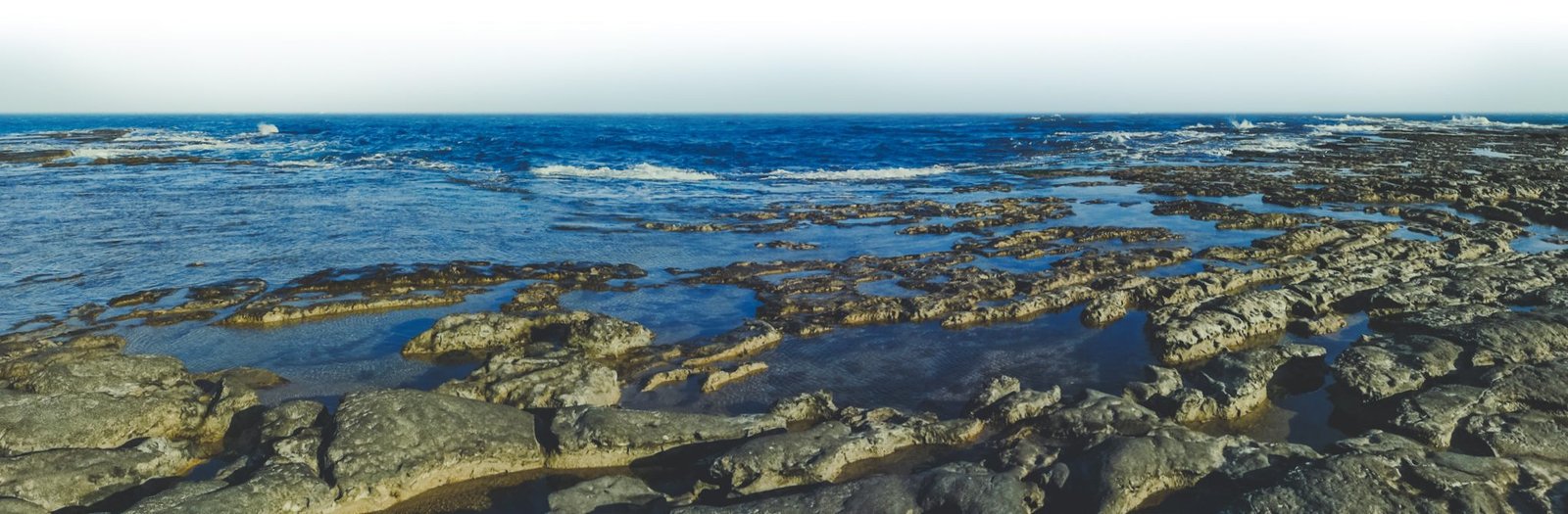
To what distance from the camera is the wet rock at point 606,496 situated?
542 centimetres

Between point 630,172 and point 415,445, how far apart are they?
29192 millimetres

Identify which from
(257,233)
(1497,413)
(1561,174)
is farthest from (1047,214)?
(1561,174)

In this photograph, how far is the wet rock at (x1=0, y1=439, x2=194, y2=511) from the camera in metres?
5.43

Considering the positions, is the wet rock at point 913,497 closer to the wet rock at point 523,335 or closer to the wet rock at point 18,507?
the wet rock at point 18,507

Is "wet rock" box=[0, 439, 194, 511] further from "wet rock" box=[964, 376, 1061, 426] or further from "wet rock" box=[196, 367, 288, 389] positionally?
"wet rock" box=[964, 376, 1061, 426]

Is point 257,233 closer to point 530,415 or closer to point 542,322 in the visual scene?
point 542,322

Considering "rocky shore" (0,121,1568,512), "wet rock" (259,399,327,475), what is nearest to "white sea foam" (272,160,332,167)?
"rocky shore" (0,121,1568,512)

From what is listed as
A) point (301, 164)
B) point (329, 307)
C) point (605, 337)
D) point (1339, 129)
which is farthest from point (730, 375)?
point (1339, 129)

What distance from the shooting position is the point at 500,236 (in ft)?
56.2

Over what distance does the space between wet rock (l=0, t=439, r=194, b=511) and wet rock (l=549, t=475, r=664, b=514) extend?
330 centimetres

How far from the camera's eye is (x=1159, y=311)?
32.2 ft

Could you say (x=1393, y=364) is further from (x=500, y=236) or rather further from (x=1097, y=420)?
(x=500, y=236)

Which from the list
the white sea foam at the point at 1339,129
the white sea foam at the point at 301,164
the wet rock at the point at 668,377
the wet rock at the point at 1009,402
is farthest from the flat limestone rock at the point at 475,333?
the white sea foam at the point at 1339,129

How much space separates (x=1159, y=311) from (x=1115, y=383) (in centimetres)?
222
